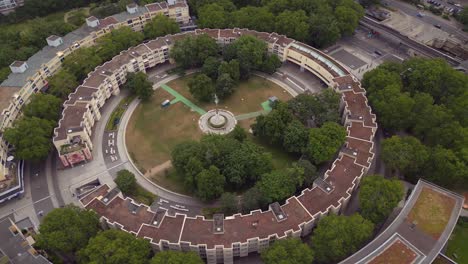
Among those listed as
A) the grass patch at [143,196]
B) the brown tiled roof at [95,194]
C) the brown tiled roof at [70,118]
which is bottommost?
the grass patch at [143,196]

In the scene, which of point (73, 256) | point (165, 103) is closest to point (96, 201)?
point (73, 256)

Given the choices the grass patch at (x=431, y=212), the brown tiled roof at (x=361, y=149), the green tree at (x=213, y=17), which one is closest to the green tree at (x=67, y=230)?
the brown tiled roof at (x=361, y=149)

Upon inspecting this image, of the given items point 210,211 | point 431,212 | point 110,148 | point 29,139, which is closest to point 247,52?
point 110,148

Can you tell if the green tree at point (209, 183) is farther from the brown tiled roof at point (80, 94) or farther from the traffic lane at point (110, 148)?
the brown tiled roof at point (80, 94)

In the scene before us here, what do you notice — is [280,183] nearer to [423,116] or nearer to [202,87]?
[202,87]

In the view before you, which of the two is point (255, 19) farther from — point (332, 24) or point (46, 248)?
point (46, 248)

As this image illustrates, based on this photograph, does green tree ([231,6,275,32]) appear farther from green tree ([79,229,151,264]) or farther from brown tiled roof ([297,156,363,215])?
green tree ([79,229,151,264])
